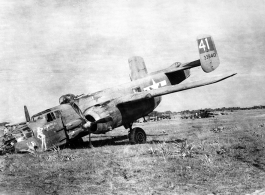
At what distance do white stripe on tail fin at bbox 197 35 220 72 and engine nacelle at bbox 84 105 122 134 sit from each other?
23.0ft

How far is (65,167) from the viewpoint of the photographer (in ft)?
30.0

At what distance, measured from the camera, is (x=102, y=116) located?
13.9 meters

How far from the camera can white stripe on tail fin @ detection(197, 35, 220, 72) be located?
18.0m

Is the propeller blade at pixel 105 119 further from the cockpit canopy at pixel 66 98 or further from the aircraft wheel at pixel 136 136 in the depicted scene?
the cockpit canopy at pixel 66 98

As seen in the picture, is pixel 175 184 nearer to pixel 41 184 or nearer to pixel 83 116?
pixel 41 184

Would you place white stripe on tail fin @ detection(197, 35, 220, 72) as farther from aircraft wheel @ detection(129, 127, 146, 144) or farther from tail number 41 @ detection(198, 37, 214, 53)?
aircraft wheel @ detection(129, 127, 146, 144)

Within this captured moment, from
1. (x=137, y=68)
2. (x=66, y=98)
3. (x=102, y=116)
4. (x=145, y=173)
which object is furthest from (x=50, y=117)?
(x=137, y=68)

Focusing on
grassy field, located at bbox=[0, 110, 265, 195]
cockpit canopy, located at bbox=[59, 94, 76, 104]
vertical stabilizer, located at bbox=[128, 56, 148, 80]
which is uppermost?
vertical stabilizer, located at bbox=[128, 56, 148, 80]

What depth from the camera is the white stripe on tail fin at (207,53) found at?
59.1ft

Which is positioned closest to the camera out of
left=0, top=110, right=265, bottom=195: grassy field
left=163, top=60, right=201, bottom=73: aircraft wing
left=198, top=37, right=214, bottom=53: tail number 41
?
left=0, top=110, right=265, bottom=195: grassy field

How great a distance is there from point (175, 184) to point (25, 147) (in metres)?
8.09

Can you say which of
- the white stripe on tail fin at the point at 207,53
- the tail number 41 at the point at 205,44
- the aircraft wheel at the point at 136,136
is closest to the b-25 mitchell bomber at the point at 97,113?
the aircraft wheel at the point at 136,136

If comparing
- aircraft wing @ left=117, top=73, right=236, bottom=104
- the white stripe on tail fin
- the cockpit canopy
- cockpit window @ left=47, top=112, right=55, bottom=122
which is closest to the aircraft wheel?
aircraft wing @ left=117, top=73, right=236, bottom=104

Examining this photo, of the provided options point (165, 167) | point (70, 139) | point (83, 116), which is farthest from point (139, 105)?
point (165, 167)
